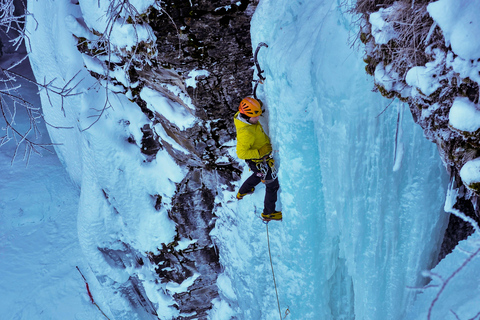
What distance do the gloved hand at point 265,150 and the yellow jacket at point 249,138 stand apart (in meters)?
0.02

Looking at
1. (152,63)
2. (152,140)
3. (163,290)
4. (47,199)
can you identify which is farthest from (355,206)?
(47,199)

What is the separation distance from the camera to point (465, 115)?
1.46 metres

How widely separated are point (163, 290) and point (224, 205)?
77.8 inches

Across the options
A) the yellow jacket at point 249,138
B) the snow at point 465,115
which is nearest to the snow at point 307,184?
the snow at point 465,115

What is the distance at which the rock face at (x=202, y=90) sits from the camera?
10.5 feet

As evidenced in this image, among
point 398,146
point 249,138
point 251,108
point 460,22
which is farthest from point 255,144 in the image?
point 460,22

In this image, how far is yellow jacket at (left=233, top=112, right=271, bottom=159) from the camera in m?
2.94

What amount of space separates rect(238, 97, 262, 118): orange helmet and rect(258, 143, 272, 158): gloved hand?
1.11 feet

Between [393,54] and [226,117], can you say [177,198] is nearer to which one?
[226,117]

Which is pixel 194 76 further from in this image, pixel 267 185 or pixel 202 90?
pixel 267 185

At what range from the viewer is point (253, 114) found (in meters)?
2.85

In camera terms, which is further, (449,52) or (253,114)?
(253,114)

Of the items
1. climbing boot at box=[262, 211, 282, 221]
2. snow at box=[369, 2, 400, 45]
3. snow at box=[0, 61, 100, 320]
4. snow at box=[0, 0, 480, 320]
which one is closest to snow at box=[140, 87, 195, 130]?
snow at box=[0, 0, 480, 320]

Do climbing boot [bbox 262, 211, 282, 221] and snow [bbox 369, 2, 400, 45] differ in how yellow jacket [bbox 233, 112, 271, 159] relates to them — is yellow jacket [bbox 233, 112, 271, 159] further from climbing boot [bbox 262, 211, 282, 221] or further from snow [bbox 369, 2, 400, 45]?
snow [bbox 369, 2, 400, 45]
